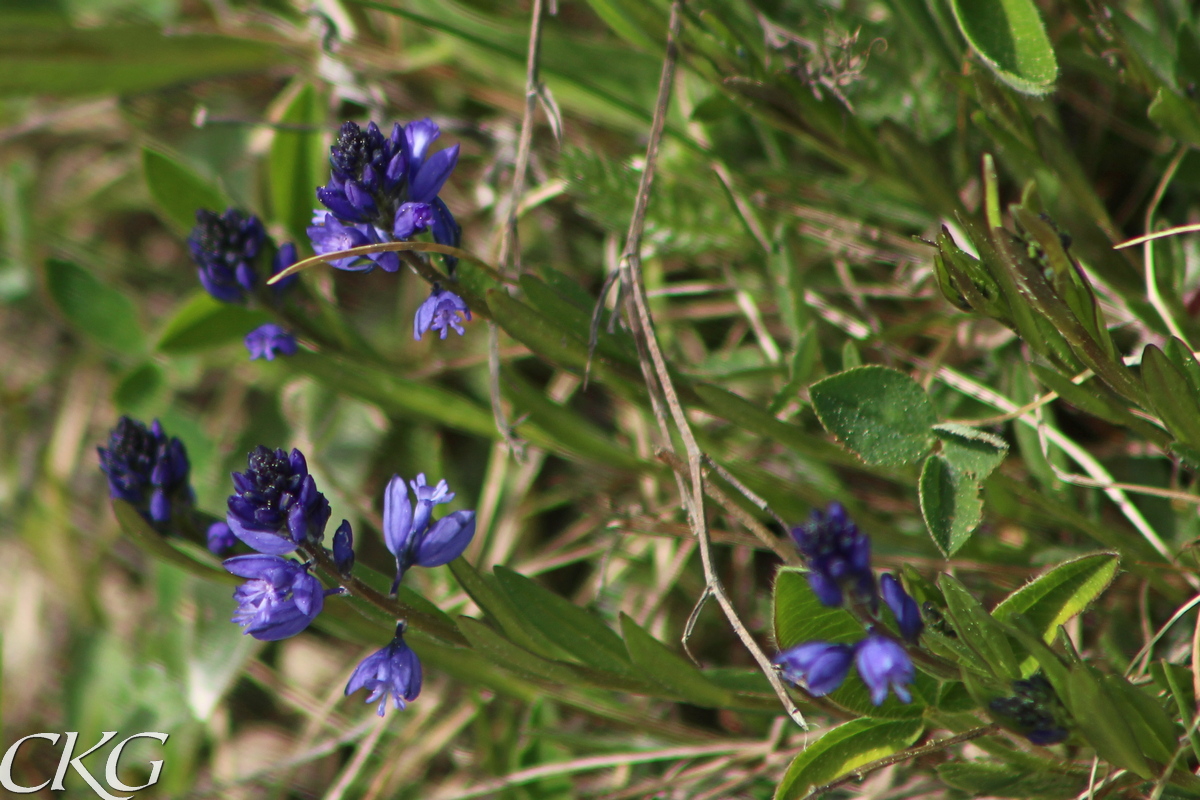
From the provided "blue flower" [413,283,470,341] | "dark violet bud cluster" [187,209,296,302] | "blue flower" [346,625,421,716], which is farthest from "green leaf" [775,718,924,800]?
"dark violet bud cluster" [187,209,296,302]

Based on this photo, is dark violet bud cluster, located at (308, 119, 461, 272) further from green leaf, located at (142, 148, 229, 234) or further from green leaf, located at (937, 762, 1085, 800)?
green leaf, located at (937, 762, 1085, 800)

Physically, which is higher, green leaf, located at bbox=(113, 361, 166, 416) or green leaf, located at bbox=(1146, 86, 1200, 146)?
green leaf, located at bbox=(1146, 86, 1200, 146)

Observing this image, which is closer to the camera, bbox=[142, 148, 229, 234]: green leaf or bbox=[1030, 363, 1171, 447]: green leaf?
bbox=[1030, 363, 1171, 447]: green leaf

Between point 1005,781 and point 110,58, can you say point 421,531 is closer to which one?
point 1005,781

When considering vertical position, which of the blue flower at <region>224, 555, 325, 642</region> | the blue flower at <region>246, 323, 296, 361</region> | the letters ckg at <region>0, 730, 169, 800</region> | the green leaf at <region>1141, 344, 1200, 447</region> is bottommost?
the letters ckg at <region>0, 730, 169, 800</region>

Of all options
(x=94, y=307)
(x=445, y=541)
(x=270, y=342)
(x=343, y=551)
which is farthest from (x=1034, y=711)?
(x=94, y=307)

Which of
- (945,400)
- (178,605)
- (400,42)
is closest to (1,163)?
(400,42)

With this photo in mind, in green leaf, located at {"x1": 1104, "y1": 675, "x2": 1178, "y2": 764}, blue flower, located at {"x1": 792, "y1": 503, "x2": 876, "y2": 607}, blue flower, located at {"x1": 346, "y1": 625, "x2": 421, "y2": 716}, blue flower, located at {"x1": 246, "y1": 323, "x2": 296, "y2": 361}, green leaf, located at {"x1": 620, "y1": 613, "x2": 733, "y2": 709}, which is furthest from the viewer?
blue flower, located at {"x1": 246, "y1": 323, "x2": 296, "y2": 361}

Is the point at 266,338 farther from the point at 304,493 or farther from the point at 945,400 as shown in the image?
the point at 945,400
